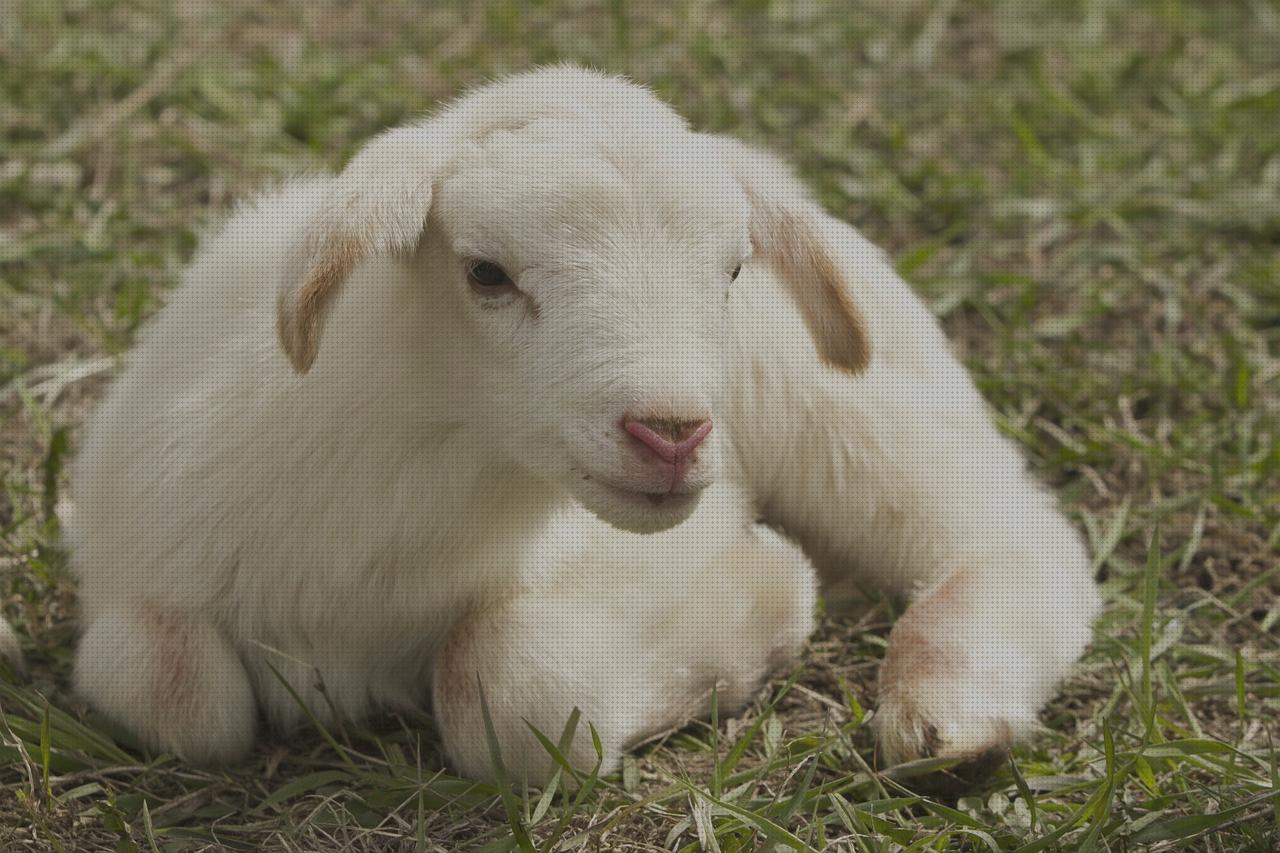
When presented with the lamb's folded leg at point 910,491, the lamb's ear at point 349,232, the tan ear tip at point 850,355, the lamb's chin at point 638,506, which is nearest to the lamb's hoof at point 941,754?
the lamb's folded leg at point 910,491

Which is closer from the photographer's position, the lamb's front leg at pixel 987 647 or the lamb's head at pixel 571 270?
the lamb's head at pixel 571 270

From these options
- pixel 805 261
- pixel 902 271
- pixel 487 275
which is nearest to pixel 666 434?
pixel 487 275

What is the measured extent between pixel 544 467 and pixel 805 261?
817 millimetres

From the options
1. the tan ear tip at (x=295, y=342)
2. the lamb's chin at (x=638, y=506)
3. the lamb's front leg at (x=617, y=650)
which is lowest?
the lamb's front leg at (x=617, y=650)

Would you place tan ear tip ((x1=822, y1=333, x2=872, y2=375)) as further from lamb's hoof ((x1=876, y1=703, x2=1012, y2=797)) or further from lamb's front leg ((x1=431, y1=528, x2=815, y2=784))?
lamb's hoof ((x1=876, y1=703, x2=1012, y2=797))

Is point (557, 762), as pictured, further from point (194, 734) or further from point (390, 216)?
point (390, 216)

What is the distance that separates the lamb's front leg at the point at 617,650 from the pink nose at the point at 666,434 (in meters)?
0.80

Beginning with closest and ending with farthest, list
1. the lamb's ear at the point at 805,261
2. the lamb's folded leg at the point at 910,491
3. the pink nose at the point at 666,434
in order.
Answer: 1. the pink nose at the point at 666,434
2. the lamb's ear at the point at 805,261
3. the lamb's folded leg at the point at 910,491

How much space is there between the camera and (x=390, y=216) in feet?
10.5

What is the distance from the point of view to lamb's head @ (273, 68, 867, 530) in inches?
119

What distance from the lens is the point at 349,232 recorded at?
3.18 meters

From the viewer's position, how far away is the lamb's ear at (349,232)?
3.18 m

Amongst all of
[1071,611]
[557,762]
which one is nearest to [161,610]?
[557,762]

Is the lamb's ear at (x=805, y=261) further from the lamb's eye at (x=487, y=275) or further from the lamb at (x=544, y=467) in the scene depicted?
the lamb's eye at (x=487, y=275)
